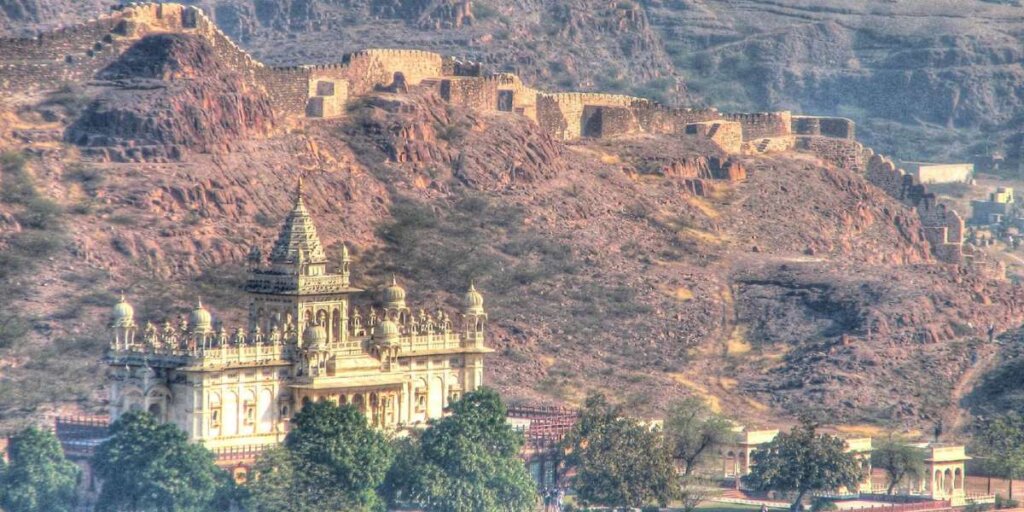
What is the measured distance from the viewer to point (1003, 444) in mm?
152625

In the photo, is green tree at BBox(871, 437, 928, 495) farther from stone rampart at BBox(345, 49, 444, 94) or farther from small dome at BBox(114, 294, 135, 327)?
stone rampart at BBox(345, 49, 444, 94)

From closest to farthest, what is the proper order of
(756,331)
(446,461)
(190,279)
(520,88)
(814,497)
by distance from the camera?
(446,461)
(814,497)
(190,279)
(756,331)
(520,88)

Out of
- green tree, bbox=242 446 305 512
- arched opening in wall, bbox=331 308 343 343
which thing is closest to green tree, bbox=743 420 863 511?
arched opening in wall, bbox=331 308 343 343

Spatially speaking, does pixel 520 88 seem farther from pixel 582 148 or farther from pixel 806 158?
pixel 806 158

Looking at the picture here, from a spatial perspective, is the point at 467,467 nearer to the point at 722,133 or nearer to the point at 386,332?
the point at 386,332

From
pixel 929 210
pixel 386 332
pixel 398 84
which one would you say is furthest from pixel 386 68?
pixel 386 332

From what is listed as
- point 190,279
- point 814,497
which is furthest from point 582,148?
point 814,497

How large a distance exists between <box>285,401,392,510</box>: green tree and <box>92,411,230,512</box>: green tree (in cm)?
260

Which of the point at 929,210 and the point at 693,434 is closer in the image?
the point at 693,434

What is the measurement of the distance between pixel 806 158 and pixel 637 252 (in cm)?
2525

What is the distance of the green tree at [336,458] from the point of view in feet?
426

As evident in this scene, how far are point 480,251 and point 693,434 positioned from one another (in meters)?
25.0

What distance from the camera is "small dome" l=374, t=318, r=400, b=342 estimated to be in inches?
5418

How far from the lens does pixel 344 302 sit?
136750 mm
